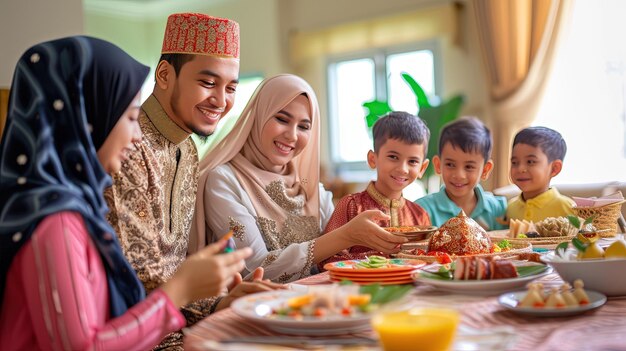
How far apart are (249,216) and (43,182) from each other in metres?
1.19

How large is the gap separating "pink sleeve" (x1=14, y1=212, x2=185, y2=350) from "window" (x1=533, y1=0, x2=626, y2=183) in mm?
5361

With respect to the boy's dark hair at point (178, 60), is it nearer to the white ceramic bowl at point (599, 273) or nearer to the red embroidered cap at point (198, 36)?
the red embroidered cap at point (198, 36)

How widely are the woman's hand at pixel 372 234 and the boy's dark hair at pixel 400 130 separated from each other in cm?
72

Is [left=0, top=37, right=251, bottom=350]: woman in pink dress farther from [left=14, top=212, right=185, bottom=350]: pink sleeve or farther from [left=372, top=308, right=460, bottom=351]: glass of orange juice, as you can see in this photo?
[left=372, top=308, right=460, bottom=351]: glass of orange juice

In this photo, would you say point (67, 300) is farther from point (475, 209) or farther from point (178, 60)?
point (475, 209)

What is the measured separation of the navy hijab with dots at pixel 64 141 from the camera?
1.35 metres

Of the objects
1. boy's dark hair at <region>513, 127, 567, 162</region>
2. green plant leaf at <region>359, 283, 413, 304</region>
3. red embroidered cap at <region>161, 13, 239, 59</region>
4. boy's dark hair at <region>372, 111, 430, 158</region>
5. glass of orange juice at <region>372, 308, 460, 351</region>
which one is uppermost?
red embroidered cap at <region>161, 13, 239, 59</region>

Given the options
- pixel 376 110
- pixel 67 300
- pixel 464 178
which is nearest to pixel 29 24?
pixel 376 110

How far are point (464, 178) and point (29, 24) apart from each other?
3.57 m

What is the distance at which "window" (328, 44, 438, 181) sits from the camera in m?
7.70

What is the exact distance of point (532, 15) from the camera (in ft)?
20.2

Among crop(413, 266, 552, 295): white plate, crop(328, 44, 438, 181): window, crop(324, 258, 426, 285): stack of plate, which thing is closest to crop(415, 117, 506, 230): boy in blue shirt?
crop(324, 258, 426, 285): stack of plate

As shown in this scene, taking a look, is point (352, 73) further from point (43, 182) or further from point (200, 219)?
point (43, 182)

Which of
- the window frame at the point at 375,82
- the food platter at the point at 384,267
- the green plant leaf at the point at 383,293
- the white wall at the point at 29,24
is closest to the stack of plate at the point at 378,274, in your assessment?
the food platter at the point at 384,267
